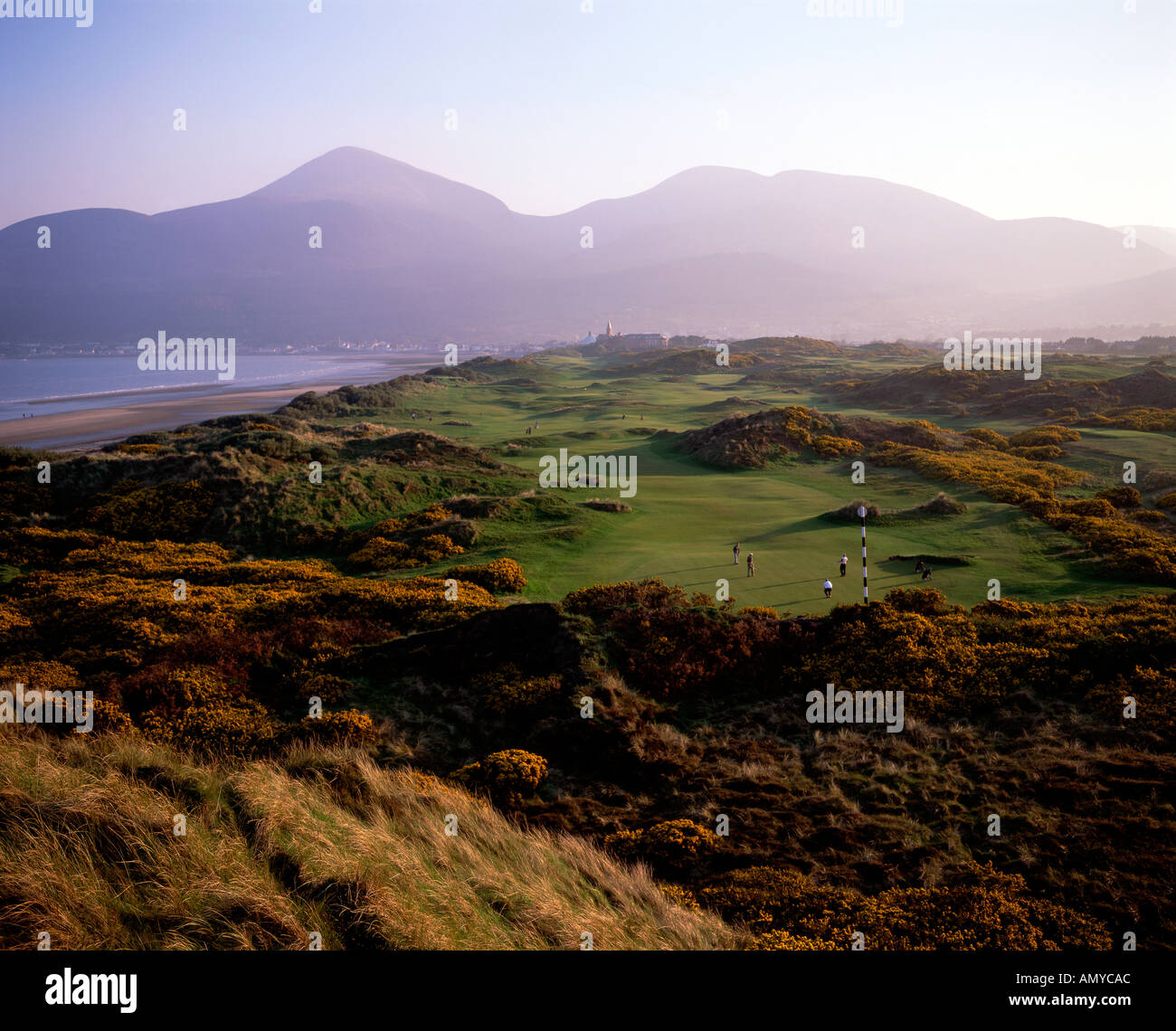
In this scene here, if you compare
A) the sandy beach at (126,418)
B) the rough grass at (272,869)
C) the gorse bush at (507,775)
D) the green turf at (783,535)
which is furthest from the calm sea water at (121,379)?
the rough grass at (272,869)

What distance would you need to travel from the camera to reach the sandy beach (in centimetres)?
6294

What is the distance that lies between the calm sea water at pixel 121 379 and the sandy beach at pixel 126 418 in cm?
532

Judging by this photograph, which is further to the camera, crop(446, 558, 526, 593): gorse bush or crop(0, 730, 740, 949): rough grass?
crop(446, 558, 526, 593): gorse bush

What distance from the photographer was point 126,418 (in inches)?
3103

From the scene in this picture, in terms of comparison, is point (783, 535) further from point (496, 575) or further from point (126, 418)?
point (126, 418)

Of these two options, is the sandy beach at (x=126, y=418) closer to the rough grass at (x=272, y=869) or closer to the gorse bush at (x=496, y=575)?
the gorse bush at (x=496, y=575)

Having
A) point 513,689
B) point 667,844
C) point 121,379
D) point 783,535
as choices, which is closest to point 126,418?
point 121,379

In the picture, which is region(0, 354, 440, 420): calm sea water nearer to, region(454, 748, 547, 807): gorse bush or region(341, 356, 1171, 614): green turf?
region(341, 356, 1171, 614): green turf

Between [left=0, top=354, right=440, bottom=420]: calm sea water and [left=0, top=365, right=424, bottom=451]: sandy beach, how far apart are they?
17.4ft

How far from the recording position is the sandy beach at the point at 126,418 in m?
62.9

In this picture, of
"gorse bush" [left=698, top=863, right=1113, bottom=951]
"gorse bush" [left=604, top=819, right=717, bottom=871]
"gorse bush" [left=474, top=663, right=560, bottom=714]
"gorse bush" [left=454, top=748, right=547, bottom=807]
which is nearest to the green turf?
"gorse bush" [left=474, top=663, right=560, bottom=714]

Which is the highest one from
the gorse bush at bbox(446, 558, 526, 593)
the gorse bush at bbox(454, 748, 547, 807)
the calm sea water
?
the calm sea water

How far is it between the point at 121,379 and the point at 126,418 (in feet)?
207
